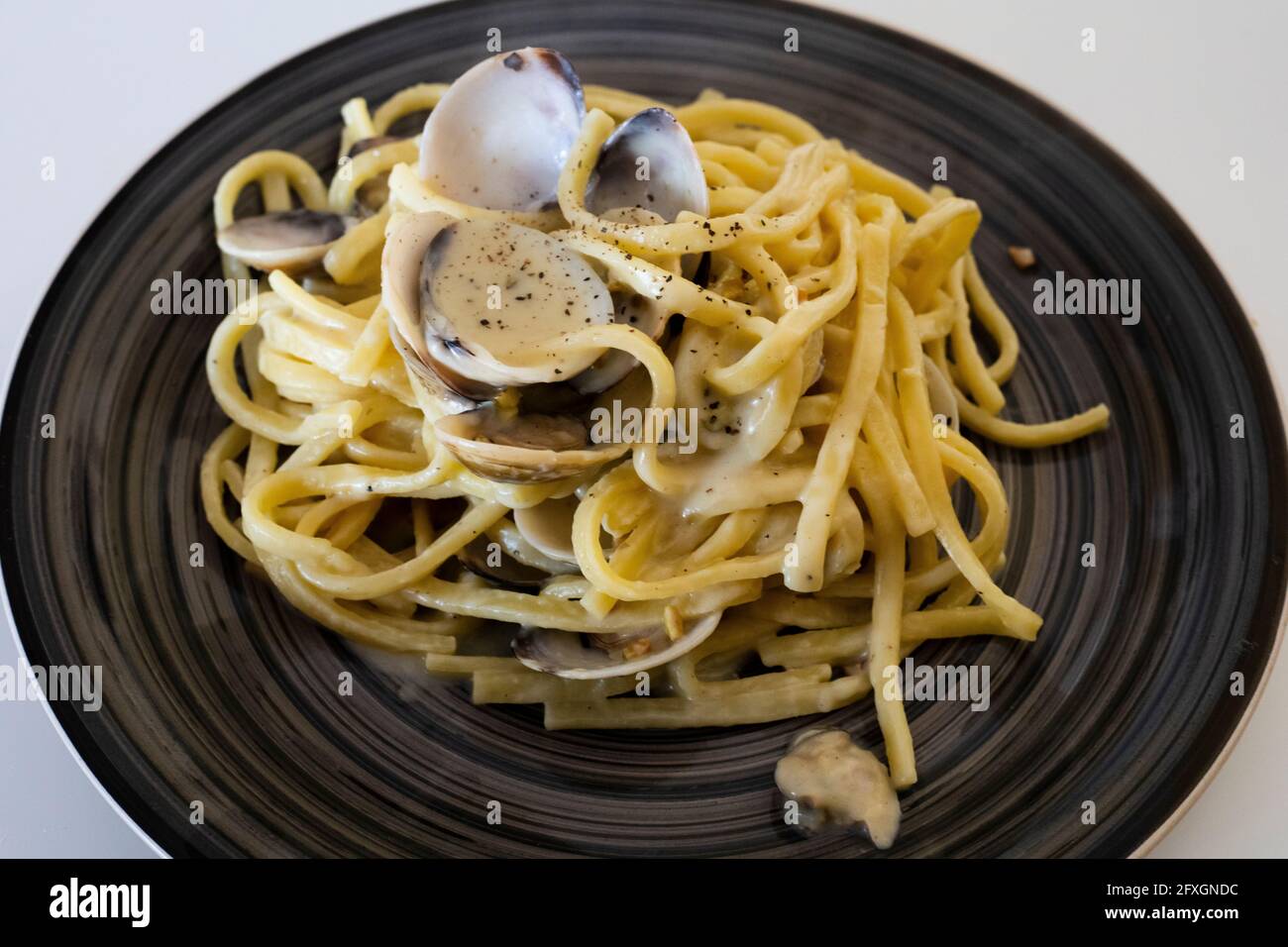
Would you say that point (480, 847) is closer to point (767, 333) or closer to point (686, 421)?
point (686, 421)

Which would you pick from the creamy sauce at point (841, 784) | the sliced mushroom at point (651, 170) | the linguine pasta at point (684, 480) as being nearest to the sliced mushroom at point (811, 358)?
the linguine pasta at point (684, 480)

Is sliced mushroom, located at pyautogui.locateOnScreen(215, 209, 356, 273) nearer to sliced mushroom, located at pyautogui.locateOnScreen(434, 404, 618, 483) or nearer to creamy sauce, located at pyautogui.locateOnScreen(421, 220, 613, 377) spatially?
creamy sauce, located at pyautogui.locateOnScreen(421, 220, 613, 377)

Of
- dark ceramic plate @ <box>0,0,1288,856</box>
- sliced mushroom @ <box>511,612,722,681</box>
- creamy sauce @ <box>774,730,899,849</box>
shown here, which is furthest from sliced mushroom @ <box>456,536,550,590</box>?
creamy sauce @ <box>774,730,899,849</box>

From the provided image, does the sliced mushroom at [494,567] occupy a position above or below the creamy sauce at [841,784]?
above

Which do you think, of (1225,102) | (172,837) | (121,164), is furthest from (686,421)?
(1225,102)

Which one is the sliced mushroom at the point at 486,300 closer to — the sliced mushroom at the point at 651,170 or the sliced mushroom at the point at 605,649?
the sliced mushroom at the point at 651,170

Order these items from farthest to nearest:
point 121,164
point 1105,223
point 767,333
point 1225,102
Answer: point 1225,102 → point 121,164 → point 1105,223 → point 767,333
